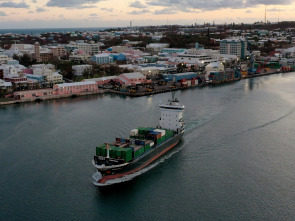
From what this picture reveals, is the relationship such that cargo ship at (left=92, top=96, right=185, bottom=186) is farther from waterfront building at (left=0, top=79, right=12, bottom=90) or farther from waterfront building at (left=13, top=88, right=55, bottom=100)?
waterfront building at (left=0, top=79, right=12, bottom=90)

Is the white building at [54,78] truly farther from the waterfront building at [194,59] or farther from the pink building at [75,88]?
the waterfront building at [194,59]

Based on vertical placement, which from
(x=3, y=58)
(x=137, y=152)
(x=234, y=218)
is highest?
(x=3, y=58)

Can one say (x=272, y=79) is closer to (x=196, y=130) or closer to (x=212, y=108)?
(x=212, y=108)

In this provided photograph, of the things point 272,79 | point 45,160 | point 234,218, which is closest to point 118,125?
point 45,160

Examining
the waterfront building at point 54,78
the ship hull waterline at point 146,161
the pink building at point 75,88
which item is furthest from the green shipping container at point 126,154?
the waterfront building at point 54,78

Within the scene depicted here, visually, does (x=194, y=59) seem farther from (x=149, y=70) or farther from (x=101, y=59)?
(x=101, y=59)

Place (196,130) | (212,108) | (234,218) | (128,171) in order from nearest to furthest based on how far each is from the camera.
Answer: (234,218), (128,171), (196,130), (212,108)

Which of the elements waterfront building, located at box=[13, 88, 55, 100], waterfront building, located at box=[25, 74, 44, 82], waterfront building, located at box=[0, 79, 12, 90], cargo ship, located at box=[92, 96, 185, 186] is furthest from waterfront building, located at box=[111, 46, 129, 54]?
cargo ship, located at box=[92, 96, 185, 186]
